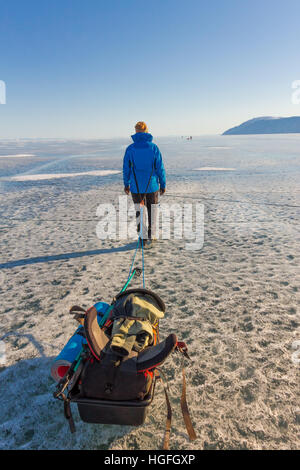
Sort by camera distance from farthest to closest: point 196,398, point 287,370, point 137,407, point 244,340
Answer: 1. point 244,340
2. point 287,370
3. point 196,398
4. point 137,407

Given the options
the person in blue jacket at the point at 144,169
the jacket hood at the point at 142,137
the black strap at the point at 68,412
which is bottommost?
the black strap at the point at 68,412

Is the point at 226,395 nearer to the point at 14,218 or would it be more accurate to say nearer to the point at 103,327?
the point at 103,327

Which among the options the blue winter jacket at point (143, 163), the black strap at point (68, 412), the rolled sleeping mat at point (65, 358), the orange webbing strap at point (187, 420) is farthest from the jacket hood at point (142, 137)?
the black strap at point (68, 412)

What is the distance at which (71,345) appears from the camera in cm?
192

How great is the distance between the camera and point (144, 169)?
14.9 ft

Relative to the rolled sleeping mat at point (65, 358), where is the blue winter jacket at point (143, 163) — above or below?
above

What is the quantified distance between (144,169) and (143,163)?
4.2 inches

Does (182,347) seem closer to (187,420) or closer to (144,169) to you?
(187,420)

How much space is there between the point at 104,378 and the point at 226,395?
44.8 inches

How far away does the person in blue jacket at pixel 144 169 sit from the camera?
4406 mm

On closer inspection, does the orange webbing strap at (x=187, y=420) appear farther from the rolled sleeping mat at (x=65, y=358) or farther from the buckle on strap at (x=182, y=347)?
the rolled sleeping mat at (x=65, y=358)

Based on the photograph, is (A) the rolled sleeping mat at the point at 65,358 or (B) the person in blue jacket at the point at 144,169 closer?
(A) the rolled sleeping mat at the point at 65,358

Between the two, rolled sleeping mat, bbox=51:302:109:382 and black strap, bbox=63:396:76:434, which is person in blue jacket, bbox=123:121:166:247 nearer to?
rolled sleeping mat, bbox=51:302:109:382
